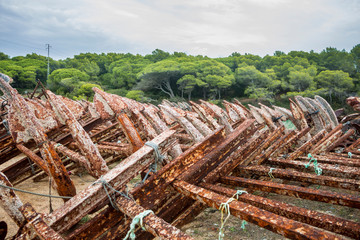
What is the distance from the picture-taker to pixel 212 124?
588cm

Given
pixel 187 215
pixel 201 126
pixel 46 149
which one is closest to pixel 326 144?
pixel 201 126

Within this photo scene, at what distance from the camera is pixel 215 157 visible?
221 centimetres

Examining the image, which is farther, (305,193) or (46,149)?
(46,149)

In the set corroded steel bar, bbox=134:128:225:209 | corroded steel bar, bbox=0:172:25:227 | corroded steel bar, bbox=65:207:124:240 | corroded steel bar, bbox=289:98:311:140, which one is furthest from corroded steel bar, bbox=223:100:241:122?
corroded steel bar, bbox=0:172:25:227

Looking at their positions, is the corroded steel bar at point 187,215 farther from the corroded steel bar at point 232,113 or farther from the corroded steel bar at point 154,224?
the corroded steel bar at point 232,113

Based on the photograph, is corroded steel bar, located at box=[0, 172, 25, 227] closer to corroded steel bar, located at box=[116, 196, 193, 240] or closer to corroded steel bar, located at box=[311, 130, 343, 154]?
corroded steel bar, located at box=[116, 196, 193, 240]

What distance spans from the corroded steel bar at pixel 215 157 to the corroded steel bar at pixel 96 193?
0.42 metres

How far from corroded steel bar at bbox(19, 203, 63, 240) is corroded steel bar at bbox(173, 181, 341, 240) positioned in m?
1.02

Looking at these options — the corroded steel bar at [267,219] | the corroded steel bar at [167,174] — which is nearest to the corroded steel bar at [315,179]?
the corroded steel bar at [167,174]

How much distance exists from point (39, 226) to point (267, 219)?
155 cm

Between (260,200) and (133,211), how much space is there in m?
1.02

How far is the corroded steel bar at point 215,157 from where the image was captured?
6.68ft

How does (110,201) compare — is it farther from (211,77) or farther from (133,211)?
(211,77)

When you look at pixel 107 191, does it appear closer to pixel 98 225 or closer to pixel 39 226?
pixel 98 225
